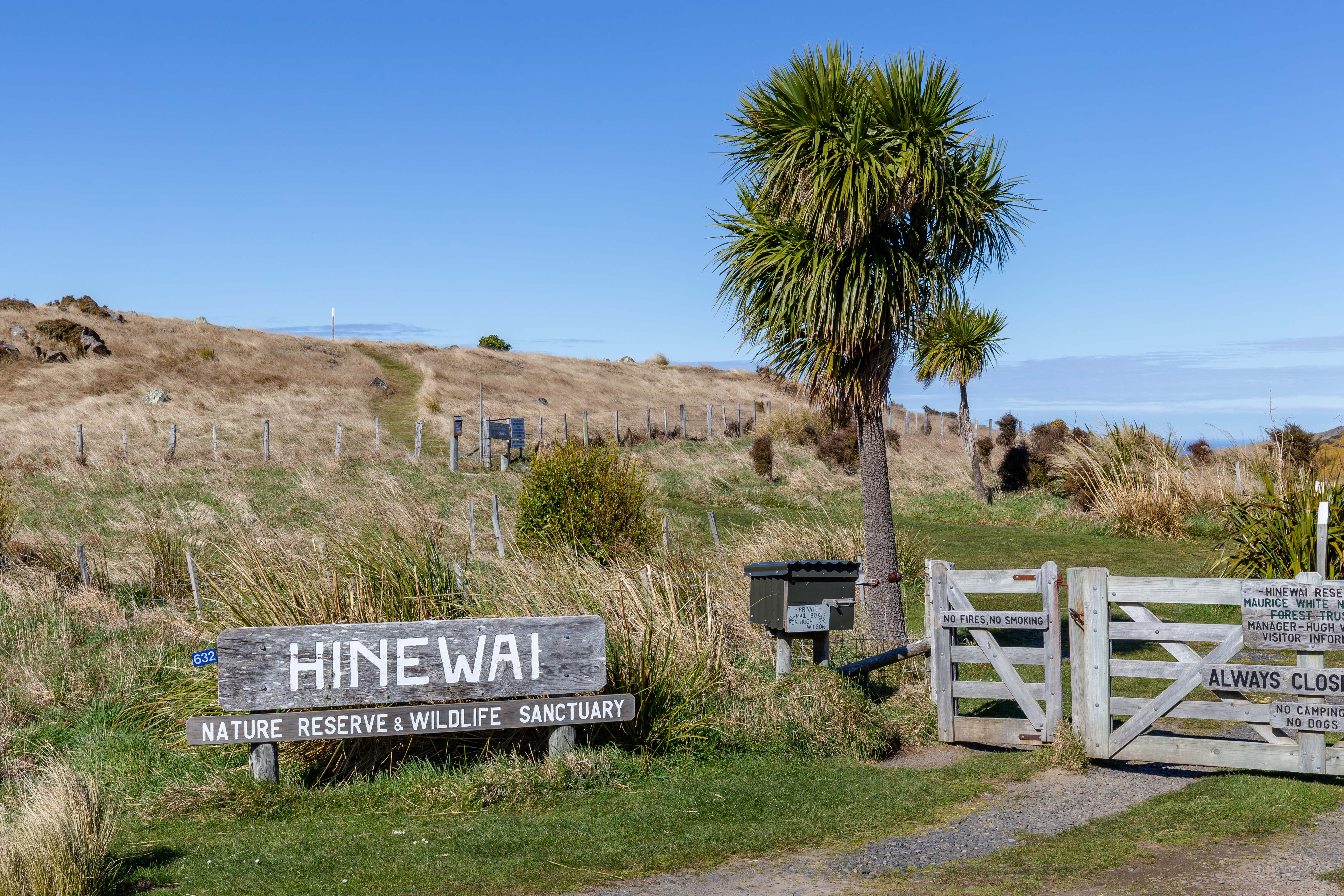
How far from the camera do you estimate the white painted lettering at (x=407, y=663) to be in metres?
7.63

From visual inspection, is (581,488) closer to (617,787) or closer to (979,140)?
(979,140)

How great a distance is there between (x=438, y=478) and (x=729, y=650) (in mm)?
19946

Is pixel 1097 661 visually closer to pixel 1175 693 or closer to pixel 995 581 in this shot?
pixel 1175 693

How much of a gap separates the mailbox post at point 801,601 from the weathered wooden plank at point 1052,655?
1.60 metres

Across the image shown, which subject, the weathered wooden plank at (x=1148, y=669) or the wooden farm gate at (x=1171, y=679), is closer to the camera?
the wooden farm gate at (x=1171, y=679)

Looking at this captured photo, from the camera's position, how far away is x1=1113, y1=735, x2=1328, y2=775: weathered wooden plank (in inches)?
299

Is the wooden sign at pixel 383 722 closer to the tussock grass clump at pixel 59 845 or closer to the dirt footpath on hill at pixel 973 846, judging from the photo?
the tussock grass clump at pixel 59 845

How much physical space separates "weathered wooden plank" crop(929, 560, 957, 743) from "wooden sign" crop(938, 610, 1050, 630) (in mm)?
184

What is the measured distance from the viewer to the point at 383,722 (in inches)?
293

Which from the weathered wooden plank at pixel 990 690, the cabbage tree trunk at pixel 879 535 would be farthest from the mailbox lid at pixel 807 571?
the cabbage tree trunk at pixel 879 535

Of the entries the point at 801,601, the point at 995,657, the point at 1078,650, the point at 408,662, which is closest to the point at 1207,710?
the point at 1078,650

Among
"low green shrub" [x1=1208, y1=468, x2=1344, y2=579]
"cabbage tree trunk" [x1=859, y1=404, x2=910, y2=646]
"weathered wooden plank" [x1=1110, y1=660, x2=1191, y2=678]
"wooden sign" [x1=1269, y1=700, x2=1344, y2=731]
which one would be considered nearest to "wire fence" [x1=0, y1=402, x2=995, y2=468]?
"low green shrub" [x1=1208, y1=468, x2=1344, y2=579]

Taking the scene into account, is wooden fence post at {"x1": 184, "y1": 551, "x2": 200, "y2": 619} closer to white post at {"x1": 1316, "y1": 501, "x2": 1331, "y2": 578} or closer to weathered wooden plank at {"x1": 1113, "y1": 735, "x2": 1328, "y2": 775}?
weathered wooden plank at {"x1": 1113, "y1": 735, "x2": 1328, "y2": 775}

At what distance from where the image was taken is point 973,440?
30266 mm
